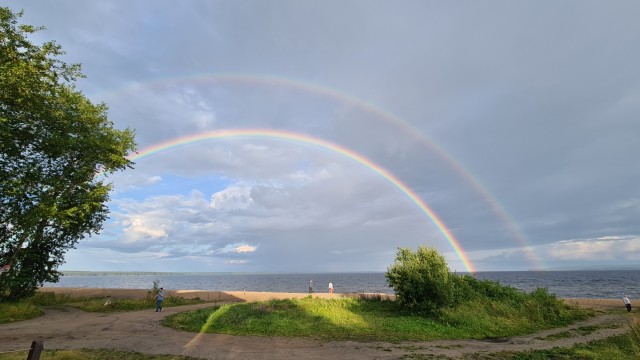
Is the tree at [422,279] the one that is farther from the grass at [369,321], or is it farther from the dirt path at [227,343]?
the dirt path at [227,343]

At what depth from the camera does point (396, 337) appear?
17.7 m

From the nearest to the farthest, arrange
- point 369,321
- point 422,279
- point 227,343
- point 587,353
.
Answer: point 587,353, point 227,343, point 369,321, point 422,279

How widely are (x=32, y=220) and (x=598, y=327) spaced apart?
36.2 meters

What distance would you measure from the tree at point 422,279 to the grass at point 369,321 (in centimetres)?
94

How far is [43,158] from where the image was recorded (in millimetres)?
28219

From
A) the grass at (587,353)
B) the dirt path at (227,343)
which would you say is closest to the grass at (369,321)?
the dirt path at (227,343)

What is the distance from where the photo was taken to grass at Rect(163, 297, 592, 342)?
1861 centimetres

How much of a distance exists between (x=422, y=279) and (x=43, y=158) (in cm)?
3045

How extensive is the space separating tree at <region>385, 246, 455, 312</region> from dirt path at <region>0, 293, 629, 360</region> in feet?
19.3

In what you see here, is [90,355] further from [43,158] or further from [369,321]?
[43,158]

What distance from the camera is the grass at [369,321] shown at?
18.6 meters

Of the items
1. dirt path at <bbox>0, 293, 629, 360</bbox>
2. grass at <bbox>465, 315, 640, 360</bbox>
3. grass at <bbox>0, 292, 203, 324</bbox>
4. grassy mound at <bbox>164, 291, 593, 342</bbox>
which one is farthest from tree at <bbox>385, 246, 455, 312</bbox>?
grass at <bbox>0, 292, 203, 324</bbox>

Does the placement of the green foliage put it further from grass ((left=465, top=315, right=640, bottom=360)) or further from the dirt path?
grass ((left=465, top=315, right=640, bottom=360))

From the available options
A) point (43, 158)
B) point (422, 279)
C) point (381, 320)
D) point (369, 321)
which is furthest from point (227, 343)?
point (43, 158)
